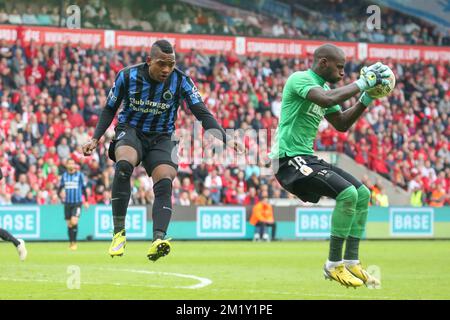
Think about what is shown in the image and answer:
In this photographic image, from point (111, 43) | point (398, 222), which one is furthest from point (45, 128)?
point (398, 222)

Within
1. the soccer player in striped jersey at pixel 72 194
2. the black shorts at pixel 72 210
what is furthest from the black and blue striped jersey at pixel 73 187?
the black shorts at pixel 72 210

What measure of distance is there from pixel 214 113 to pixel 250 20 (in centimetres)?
764

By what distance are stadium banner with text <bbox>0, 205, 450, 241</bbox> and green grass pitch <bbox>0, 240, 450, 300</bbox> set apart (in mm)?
1603

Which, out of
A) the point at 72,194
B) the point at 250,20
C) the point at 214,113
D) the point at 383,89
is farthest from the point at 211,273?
the point at 250,20

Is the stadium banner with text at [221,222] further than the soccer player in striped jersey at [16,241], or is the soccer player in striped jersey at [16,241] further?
the stadium banner with text at [221,222]

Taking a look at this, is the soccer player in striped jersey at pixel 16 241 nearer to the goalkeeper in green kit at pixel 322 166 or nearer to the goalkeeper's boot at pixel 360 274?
the goalkeeper in green kit at pixel 322 166

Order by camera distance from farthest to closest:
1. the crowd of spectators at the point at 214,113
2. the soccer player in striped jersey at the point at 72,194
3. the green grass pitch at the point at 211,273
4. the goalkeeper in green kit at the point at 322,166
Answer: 1. the crowd of spectators at the point at 214,113
2. the soccer player in striped jersey at the point at 72,194
3. the green grass pitch at the point at 211,273
4. the goalkeeper in green kit at the point at 322,166

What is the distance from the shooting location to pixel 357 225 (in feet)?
37.8

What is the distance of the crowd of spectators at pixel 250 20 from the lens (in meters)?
34.7

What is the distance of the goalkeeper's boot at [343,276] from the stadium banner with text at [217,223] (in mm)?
16867

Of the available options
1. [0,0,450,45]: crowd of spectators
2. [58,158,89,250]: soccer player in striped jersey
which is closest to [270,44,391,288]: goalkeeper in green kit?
[58,158,89,250]: soccer player in striped jersey

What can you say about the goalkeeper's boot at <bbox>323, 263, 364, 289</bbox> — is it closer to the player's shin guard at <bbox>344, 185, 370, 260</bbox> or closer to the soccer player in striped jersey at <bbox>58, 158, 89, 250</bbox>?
the player's shin guard at <bbox>344, 185, 370, 260</bbox>

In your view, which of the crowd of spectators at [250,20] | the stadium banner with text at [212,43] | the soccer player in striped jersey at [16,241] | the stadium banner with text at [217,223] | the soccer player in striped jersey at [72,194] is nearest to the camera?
the soccer player in striped jersey at [16,241]
